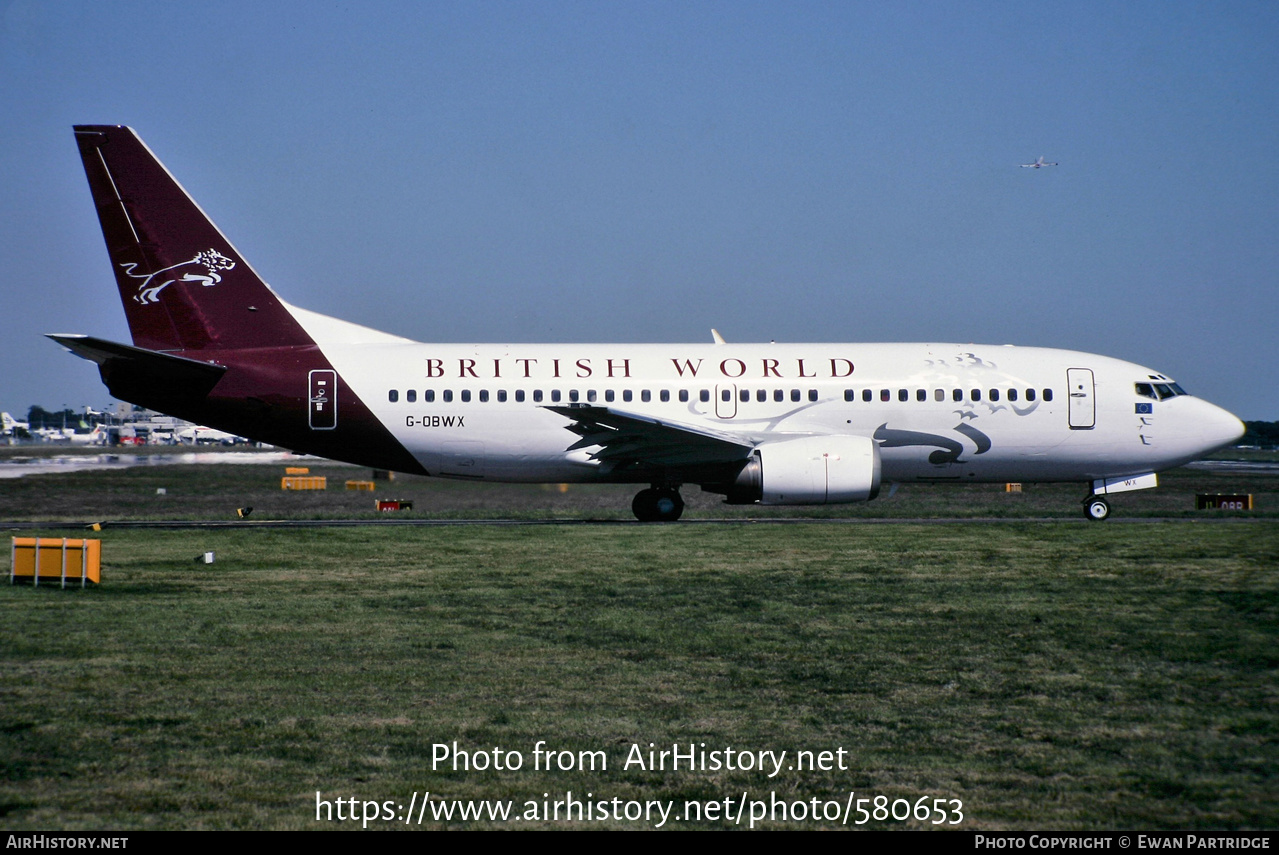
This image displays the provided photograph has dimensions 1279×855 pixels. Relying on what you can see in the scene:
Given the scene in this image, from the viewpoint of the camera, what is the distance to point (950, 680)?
10.1 meters

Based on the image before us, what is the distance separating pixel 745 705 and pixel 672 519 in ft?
60.0

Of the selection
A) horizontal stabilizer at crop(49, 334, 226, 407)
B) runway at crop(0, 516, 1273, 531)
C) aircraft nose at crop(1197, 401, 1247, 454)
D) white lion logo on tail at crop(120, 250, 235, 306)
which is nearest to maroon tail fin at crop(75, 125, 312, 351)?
white lion logo on tail at crop(120, 250, 235, 306)

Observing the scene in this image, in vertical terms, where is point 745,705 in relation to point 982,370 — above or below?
below

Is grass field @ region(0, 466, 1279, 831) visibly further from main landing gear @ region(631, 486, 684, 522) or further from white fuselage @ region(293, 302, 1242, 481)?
main landing gear @ region(631, 486, 684, 522)

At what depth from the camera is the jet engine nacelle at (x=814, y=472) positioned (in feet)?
81.7

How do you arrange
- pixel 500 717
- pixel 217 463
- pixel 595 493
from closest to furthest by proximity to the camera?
pixel 500 717
pixel 595 493
pixel 217 463

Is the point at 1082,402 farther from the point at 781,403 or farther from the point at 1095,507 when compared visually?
the point at 781,403

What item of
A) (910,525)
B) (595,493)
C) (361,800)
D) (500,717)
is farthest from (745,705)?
(595,493)

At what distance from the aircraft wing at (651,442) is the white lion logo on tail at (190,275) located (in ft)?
27.0

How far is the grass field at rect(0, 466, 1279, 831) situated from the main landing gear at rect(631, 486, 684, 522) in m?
7.68

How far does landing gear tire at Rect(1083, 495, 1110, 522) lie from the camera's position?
2784cm
